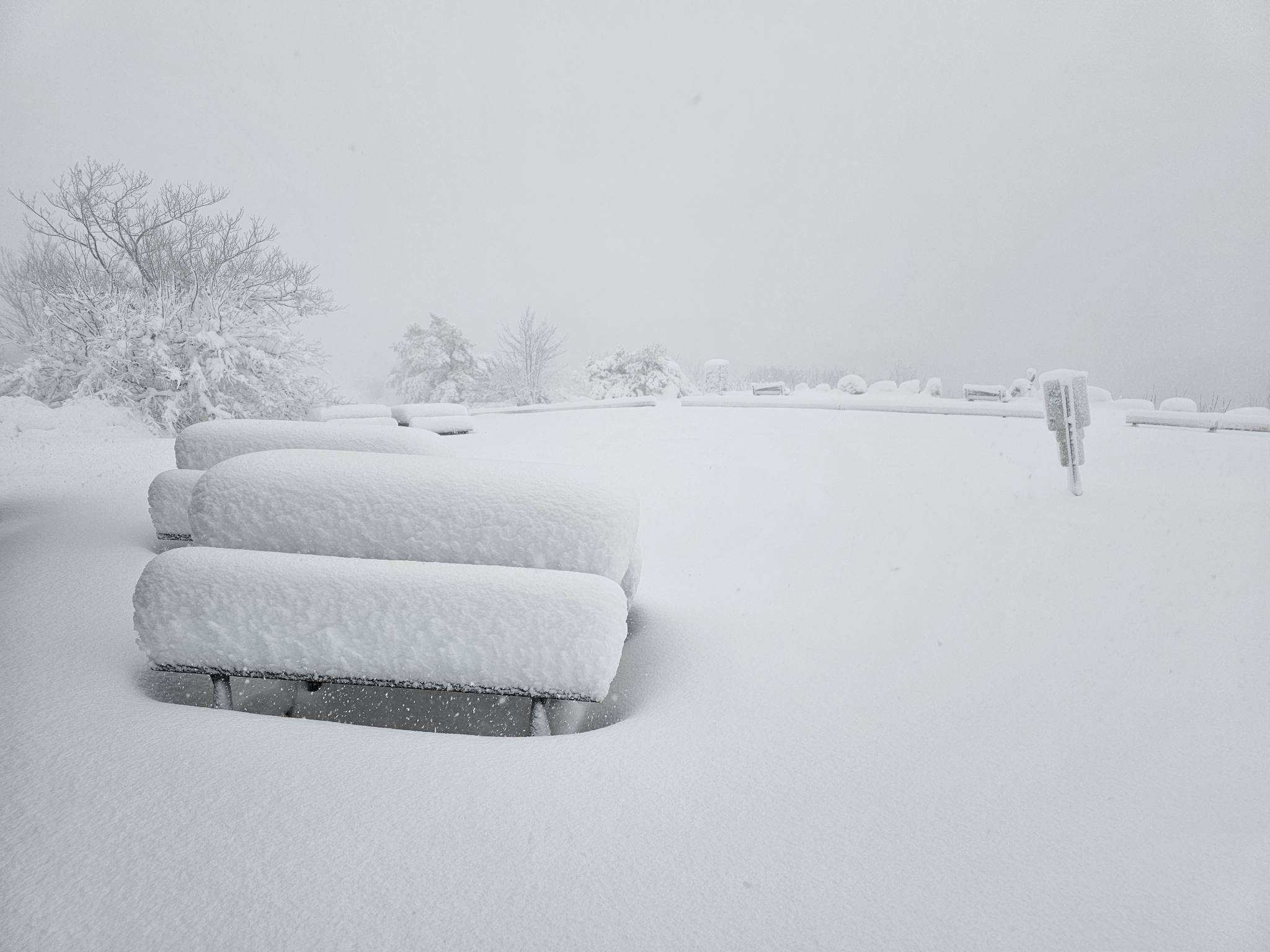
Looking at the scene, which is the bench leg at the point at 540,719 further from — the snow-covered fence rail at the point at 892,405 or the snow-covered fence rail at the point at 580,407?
the snow-covered fence rail at the point at 892,405

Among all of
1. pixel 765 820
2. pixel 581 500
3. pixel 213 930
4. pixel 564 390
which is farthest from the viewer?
pixel 564 390

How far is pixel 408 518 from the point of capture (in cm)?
250

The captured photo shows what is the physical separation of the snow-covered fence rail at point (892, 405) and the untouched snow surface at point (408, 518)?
12.8m

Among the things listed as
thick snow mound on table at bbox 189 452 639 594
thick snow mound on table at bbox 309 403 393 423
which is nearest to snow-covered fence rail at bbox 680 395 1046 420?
thick snow mound on table at bbox 309 403 393 423

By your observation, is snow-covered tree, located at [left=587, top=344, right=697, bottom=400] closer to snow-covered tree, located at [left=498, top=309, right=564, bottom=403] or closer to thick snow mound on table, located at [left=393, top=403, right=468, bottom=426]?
snow-covered tree, located at [left=498, top=309, right=564, bottom=403]

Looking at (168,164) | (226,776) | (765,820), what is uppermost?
(168,164)

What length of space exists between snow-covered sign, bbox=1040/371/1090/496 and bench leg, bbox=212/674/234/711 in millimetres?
7050

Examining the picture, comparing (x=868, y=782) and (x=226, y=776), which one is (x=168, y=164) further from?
(x=868, y=782)

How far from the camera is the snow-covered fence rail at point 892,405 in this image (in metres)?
13.2

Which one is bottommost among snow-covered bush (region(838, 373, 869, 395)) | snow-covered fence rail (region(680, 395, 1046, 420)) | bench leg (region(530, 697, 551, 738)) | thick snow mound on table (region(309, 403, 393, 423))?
bench leg (region(530, 697, 551, 738))

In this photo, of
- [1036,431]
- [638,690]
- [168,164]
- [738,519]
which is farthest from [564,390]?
[638,690]

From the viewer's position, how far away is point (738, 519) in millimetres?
6016

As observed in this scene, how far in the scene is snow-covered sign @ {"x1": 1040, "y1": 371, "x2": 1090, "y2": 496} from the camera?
579 cm

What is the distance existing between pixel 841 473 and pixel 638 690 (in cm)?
567
